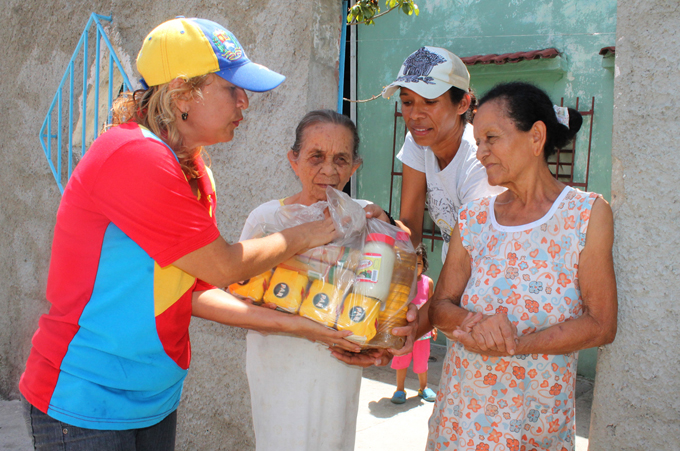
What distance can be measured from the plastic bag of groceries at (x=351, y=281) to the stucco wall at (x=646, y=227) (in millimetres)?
700

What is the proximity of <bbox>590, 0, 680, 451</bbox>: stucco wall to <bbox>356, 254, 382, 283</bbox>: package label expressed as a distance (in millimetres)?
783

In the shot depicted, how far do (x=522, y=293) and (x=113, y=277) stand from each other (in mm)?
1260

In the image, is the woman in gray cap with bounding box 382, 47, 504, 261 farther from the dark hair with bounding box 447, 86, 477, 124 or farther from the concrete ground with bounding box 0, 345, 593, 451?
the concrete ground with bounding box 0, 345, 593, 451

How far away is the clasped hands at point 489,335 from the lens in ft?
5.16

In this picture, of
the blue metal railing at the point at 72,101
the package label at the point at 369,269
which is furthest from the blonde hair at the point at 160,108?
the blue metal railing at the point at 72,101

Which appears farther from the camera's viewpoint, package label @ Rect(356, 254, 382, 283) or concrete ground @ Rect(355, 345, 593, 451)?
concrete ground @ Rect(355, 345, 593, 451)

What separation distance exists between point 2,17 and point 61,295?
3.53 meters

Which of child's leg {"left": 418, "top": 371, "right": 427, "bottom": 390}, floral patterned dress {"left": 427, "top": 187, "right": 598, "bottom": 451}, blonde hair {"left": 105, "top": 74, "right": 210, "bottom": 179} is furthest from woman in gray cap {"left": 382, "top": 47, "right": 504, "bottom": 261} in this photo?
child's leg {"left": 418, "top": 371, "right": 427, "bottom": 390}

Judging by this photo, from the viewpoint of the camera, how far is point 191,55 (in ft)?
5.13

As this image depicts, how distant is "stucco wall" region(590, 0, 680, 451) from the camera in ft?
5.18

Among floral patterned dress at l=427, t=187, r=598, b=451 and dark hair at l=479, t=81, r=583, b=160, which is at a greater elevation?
dark hair at l=479, t=81, r=583, b=160

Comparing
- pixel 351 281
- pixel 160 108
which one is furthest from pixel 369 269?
pixel 160 108

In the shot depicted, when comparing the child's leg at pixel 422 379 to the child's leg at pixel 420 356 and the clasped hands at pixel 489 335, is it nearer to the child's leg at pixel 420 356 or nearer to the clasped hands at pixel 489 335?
the child's leg at pixel 420 356

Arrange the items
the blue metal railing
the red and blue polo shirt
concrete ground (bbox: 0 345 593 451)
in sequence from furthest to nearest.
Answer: concrete ground (bbox: 0 345 593 451) → the blue metal railing → the red and blue polo shirt
